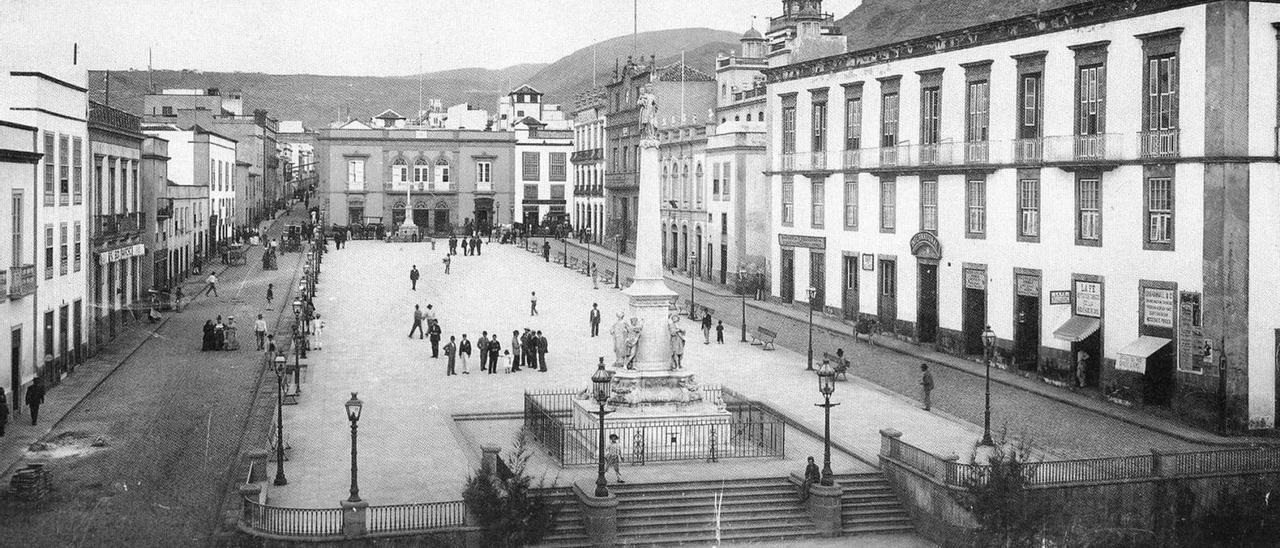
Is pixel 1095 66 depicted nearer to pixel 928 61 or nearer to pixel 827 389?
pixel 928 61

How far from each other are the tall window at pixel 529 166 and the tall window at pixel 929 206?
223 ft

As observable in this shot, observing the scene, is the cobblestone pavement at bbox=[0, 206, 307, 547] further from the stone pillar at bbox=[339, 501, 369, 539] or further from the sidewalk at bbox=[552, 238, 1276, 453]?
the sidewalk at bbox=[552, 238, 1276, 453]

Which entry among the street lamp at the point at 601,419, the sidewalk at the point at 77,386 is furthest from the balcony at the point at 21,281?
the street lamp at the point at 601,419

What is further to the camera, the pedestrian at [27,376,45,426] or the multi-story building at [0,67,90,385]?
the multi-story building at [0,67,90,385]

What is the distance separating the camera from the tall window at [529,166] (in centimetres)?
11044

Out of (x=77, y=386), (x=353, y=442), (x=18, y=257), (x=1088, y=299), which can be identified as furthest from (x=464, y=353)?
(x=1088, y=299)

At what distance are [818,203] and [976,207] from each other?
10.8 m

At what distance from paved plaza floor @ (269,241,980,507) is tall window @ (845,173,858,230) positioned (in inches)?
265

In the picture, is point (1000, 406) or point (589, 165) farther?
point (589, 165)

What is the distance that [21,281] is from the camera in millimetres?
33562

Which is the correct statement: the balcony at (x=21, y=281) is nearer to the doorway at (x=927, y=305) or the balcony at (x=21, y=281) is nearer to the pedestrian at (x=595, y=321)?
the pedestrian at (x=595, y=321)

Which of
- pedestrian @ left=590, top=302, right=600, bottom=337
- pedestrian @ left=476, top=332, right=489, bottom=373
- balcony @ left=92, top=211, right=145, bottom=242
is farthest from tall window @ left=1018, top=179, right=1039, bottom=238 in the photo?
balcony @ left=92, top=211, right=145, bottom=242

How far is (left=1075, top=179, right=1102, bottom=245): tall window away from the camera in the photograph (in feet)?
119

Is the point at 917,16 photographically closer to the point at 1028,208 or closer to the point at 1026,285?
the point at 1028,208
